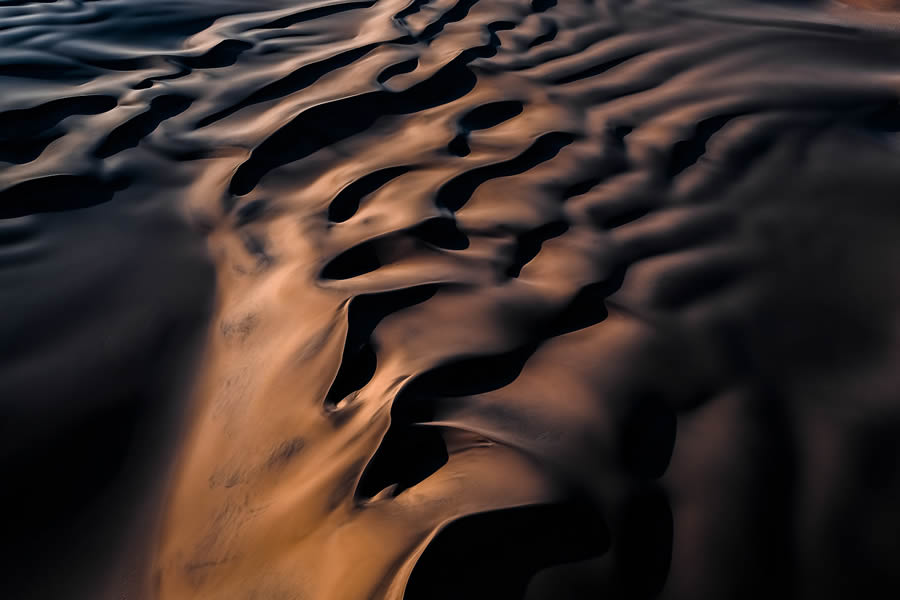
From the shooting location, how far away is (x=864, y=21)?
2908 mm

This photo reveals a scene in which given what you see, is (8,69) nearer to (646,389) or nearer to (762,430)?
(646,389)

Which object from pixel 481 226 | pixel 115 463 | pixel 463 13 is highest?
pixel 463 13

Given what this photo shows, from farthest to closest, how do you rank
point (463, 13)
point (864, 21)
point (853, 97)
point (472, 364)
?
point (463, 13), point (864, 21), point (853, 97), point (472, 364)

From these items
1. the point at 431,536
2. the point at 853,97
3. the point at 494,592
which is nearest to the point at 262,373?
the point at 431,536

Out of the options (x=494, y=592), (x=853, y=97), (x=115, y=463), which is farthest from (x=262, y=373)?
(x=853, y=97)

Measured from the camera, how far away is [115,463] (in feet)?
4.21

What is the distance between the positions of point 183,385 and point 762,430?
1.10 m

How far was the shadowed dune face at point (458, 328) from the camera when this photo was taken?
3.44 feet

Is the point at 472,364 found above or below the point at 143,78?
below

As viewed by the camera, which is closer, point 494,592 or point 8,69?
point 494,592

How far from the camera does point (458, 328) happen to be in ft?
4.59

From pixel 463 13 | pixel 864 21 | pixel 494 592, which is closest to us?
pixel 494 592

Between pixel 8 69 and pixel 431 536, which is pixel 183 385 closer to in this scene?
pixel 431 536

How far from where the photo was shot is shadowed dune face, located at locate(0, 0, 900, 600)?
1.05m
